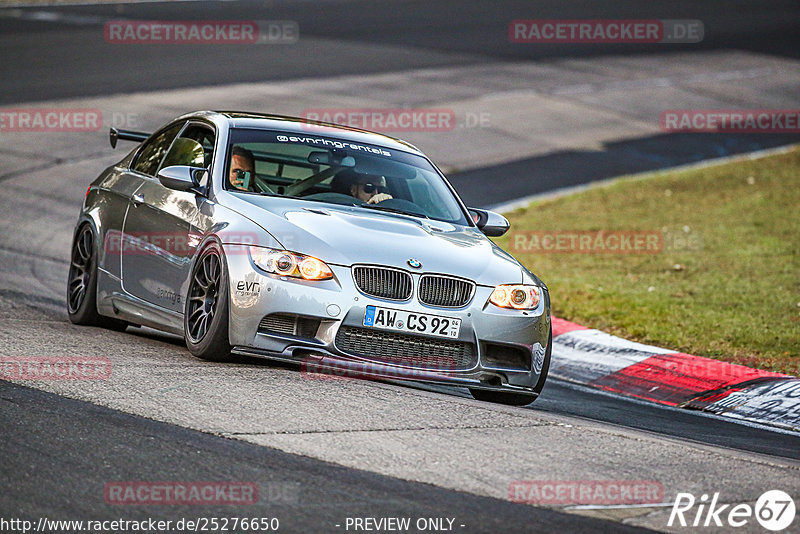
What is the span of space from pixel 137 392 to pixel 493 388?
7.12 ft

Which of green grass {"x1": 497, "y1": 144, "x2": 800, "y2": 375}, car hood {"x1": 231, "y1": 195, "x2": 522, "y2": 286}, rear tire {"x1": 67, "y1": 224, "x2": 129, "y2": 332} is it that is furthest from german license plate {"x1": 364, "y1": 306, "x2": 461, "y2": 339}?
green grass {"x1": 497, "y1": 144, "x2": 800, "y2": 375}

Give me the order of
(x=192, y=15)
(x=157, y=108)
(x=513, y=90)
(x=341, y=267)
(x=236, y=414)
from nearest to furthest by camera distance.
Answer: (x=236, y=414)
(x=341, y=267)
(x=157, y=108)
(x=513, y=90)
(x=192, y=15)

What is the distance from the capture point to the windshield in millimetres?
8258

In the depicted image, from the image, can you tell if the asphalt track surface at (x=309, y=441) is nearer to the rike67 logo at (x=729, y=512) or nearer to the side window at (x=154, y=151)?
the rike67 logo at (x=729, y=512)

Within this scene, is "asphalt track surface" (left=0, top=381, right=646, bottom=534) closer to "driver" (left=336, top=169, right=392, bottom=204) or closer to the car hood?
the car hood

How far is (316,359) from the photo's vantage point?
7.14 meters

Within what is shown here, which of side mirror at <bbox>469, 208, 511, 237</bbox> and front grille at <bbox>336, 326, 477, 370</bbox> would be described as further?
side mirror at <bbox>469, 208, 511, 237</bbox>

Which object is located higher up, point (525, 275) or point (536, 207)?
point (525, 275)

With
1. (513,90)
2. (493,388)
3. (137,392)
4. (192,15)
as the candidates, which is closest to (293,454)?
(137,392)

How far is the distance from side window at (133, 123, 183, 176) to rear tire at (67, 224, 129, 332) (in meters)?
0.60

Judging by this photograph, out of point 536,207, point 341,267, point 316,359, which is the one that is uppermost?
point 341,267

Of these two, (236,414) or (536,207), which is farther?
(536,207)

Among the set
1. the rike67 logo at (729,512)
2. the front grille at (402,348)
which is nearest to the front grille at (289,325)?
the front grille at (402,348)

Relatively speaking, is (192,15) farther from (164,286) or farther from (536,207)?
(164,286)
